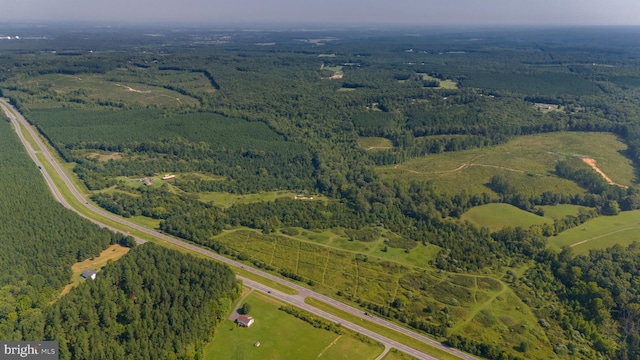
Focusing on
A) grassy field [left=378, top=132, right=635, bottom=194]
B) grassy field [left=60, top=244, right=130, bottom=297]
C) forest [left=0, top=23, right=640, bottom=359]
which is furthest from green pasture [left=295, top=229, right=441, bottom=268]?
grassy field [left=60, top=244, right=130, bottom=297]

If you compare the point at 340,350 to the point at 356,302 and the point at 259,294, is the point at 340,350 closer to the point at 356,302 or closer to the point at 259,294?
the point at 356,302

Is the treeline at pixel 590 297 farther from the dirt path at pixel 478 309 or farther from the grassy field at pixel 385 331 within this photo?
the grassy field at pixel 385 331

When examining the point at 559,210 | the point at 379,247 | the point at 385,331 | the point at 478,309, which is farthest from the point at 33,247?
the point at 559,210

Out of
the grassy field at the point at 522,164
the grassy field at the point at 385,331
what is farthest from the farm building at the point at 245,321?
the grassy field at the point at 522,164

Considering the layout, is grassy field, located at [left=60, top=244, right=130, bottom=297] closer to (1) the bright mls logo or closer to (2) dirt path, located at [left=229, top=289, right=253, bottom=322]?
(1) the bright mls logo

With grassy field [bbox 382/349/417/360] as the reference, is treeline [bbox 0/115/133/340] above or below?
above

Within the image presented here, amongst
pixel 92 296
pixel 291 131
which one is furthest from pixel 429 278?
pixel 291 131

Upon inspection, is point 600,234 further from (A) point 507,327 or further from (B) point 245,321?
(B) point 245,321
